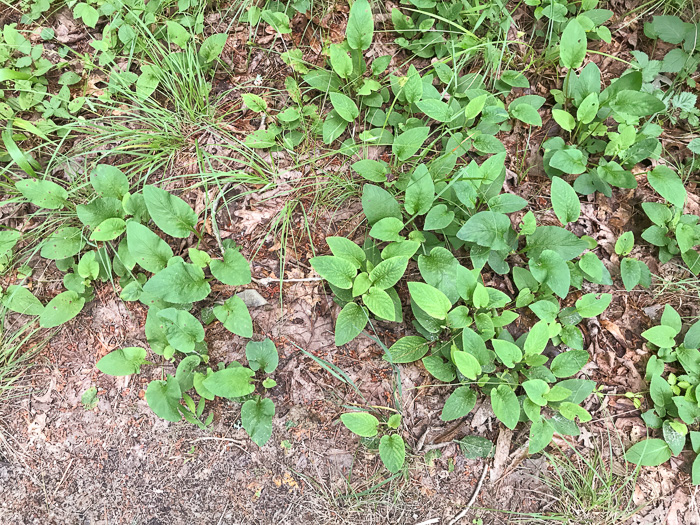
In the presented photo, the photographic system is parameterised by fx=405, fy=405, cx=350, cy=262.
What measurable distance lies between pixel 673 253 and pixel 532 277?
33.5 inches

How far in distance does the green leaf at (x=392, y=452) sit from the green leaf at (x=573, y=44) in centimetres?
221

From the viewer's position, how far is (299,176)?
90.5 inches

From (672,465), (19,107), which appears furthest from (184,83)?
(672,465)

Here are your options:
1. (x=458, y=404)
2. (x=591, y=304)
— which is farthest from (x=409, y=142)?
(x=458, y=404)

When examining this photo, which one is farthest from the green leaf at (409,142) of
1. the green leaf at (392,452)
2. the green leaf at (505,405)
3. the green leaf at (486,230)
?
the green leaf at (392,452)

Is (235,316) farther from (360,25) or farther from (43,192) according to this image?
(360,25)

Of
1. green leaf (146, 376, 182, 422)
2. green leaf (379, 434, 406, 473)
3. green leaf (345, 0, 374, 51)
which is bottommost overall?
green leaf (379, 434, 406, 473)

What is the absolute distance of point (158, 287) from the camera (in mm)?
1967

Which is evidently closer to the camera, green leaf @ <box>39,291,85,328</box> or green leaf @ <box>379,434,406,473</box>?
green leaf @ <box>379,434,406,473</box>

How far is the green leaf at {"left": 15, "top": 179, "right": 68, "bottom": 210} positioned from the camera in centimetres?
217

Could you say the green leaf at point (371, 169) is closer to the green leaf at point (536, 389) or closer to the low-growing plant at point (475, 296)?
the low-growing plant at point (475, 296)

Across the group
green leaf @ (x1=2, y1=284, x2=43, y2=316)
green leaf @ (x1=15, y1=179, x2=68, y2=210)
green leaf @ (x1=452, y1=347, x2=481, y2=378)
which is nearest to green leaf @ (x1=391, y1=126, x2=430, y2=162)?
green leaf @ (x1=452, y1=347, x2=481, y2=378)

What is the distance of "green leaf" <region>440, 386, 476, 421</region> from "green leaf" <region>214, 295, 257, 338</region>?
1027mm

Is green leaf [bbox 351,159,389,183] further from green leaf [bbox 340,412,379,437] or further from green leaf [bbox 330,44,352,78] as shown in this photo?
green leaf [bbox 340,412,379,437]
